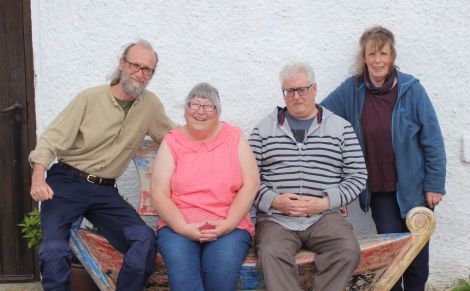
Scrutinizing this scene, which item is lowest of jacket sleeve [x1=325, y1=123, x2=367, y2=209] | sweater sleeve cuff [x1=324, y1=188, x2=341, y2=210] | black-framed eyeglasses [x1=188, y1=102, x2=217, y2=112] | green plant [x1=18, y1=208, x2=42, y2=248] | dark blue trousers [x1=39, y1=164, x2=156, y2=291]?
green plant [x1=18, y1=208, x2=42, y2=248]

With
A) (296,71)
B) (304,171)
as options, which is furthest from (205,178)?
(296,71)

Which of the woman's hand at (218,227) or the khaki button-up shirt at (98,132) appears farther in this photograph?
the khaki button-up shirt at (98,132)

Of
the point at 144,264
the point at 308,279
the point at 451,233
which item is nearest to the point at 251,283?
the point at 308,279

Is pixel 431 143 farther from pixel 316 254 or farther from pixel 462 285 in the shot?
pixel 462 285

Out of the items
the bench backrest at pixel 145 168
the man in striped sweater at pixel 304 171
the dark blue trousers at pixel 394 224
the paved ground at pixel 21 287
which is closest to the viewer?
the man in striped sweater at pixel 304 171

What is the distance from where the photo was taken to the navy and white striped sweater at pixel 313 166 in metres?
3.31

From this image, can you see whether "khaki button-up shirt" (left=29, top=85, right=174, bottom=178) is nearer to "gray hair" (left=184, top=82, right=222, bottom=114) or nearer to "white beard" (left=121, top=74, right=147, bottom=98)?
"white beard" (left=121, top=74, right=147, bottom=98)

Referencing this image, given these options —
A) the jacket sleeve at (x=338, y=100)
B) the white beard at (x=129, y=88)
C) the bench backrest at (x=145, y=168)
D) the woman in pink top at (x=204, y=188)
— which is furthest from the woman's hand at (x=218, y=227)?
the jacket sleeve at (x=338, y=100)

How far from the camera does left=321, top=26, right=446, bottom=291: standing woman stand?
3453 mm

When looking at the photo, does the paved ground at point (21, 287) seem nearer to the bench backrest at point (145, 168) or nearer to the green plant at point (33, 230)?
the green plant at point (33, 230)

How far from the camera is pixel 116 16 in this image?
3887mm

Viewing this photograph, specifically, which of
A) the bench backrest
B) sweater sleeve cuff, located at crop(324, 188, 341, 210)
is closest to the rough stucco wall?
the bench backrest

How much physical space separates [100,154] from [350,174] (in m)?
1.45

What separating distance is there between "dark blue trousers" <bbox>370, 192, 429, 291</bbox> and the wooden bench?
299mm
